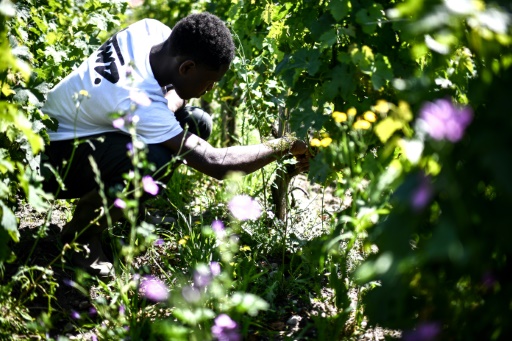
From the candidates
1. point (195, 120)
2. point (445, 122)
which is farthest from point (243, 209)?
point (195, 120)

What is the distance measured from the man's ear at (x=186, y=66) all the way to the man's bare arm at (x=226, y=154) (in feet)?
0.93

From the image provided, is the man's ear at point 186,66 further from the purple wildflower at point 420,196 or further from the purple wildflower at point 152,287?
the purple wildflower at point 420,196

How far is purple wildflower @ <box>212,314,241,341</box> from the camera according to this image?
1.72m

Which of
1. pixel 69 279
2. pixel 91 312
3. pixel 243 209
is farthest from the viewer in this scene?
pixel 69 279

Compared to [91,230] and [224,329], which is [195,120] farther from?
[224,329]

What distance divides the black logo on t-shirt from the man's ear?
0.27 meters

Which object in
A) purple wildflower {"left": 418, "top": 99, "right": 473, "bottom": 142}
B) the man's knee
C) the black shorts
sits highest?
purple wildflower {"left": 418, "top": 99, "right": 473, "bottom": 142}

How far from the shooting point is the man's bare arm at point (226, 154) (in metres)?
2.60

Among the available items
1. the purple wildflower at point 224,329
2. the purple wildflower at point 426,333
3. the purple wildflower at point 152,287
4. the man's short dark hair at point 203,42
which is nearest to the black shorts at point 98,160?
the man's short dark hair at point 203,42

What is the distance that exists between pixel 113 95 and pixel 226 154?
0.54 meters

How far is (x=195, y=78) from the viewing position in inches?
108

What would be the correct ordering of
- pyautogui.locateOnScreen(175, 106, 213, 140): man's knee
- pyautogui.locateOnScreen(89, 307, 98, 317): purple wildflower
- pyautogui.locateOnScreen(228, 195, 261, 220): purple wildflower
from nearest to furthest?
pyautogui.locateOnScreen(228, 195, 261, 220): purple wildflower < pyautogui.locateOnScreen(89, 307, 98, 317): purple wildflower < pyautogui.locateOnScreen(175, 106, 213, 140): man's knee

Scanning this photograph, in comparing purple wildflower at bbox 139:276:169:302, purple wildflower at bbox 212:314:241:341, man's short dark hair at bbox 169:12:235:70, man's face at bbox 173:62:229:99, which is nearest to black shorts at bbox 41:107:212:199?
man's face at bbox 173:62:229:99

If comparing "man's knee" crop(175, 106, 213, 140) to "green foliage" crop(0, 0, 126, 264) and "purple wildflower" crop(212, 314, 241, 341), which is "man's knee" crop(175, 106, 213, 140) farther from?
"purple wildflower" crop(212, 314, 241, 341)
